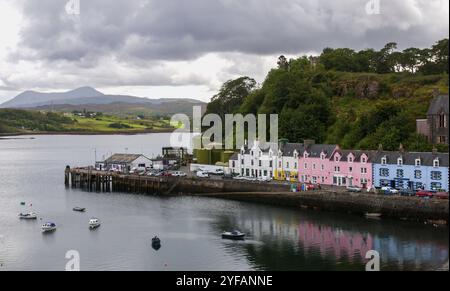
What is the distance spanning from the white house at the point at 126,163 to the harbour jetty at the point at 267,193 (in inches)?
72.0

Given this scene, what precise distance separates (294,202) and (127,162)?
2294 cm

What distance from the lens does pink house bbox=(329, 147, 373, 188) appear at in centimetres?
3841

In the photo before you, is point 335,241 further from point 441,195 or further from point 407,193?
point 407,193

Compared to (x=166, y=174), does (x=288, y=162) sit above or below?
above

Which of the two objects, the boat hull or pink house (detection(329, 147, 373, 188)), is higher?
pink house (detection(329, 147, 373, 188))

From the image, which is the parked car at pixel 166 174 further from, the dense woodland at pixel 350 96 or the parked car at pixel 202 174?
the dense woodland at pixel 350 96

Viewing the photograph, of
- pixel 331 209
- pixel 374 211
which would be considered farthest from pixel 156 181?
pixel 374 211

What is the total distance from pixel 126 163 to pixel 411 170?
2932cm

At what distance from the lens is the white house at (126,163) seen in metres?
55.8

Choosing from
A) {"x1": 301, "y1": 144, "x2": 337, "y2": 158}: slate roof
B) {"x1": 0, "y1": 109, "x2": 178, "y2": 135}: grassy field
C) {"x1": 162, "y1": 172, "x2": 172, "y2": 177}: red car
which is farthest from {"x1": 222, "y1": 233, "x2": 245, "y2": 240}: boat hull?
{"x1": 0, "y1": 109, "x2": 178, "y2": 135}: grassy field

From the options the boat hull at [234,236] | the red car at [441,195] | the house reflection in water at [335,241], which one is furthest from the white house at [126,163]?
the red car at [441,195]

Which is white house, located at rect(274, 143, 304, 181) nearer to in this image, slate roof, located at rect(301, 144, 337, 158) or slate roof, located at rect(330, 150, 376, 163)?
slate roof, located at rect(301, 144, 337, 158)

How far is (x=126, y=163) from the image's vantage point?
56.0m

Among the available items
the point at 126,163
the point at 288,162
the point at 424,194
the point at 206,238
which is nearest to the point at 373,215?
the point at 424,194
